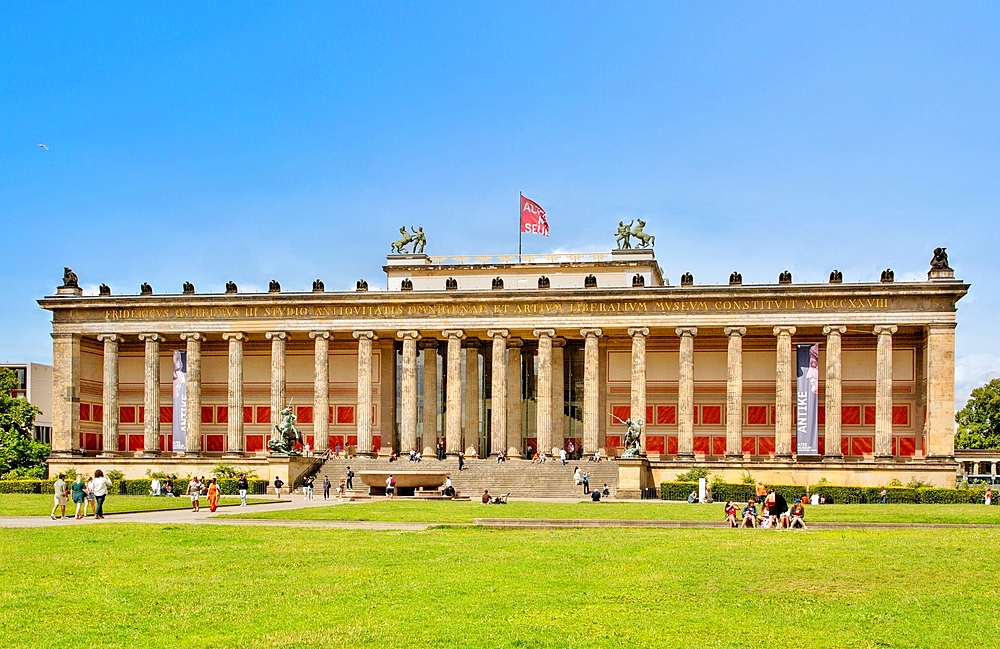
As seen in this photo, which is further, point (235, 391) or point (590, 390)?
point (235, 391)

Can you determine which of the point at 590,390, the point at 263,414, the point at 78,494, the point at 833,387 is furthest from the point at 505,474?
the point at 78,494

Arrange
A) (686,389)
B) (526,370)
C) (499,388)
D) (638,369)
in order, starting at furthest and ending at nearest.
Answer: (526,370)
(499,388)
(638,369)
(686,389)

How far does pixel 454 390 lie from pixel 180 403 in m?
17.4

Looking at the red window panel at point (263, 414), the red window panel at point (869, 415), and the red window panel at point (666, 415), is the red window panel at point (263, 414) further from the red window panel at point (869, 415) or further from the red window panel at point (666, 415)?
the red window panel at point (869, 415)

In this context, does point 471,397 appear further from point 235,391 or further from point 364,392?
point 235,391

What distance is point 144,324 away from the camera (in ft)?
236

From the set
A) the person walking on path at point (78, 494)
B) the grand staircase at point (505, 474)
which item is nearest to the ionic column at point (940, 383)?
the grand staircase at point (505, 474)

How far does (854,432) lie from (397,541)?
50064 millimetres

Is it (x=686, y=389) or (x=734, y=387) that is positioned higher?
(x=734, y=387)

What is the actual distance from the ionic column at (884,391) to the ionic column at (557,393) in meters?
18.9

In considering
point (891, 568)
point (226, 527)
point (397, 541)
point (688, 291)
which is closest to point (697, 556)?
point (891, 568)

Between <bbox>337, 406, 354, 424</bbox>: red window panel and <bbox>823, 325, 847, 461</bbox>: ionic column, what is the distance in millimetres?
30473

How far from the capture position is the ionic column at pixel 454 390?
69688mm

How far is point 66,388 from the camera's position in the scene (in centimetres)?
7200
